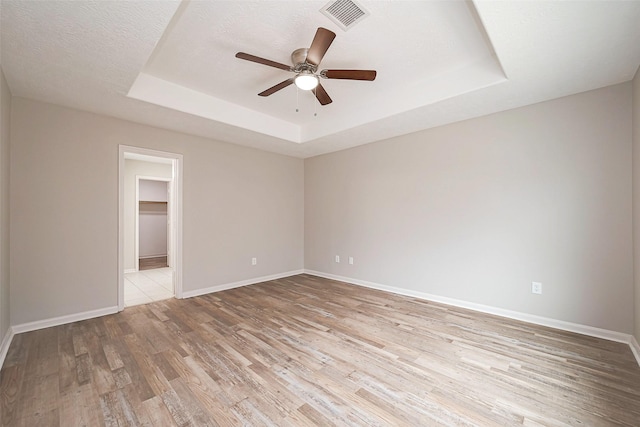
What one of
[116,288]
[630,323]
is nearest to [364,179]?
[630,323]

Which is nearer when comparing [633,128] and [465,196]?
[633,128]

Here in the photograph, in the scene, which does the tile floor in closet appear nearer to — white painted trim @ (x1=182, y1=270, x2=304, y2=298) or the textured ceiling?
white painted trim @ (x1=182, y1=270, x2=304, y2=298)

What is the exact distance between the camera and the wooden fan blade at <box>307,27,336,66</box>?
6.32 feet

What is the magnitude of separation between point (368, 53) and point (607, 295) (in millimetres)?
3307

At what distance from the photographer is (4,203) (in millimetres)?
2629

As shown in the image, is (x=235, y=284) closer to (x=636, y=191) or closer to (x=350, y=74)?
(x=350, y=74)

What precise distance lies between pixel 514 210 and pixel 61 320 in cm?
536

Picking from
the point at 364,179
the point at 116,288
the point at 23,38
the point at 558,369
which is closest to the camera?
the point at 23,38

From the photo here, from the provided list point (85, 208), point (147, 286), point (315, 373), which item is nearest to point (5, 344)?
point (85, 208)

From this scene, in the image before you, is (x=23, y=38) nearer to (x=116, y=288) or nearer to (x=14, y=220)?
(x=14, y=220)

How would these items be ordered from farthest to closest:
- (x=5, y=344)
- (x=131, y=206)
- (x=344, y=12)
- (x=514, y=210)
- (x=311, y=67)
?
(x=131, y=206) → (x=514, y=210) → (x=5, y=344) → (x=311, y=67) → (x=344, y=12)

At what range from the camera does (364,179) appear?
4.76 m

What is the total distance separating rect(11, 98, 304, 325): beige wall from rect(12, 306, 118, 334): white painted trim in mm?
48

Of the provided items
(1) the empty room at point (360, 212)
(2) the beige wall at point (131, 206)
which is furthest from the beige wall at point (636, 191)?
(2) the beige wall at point (131, 206)
